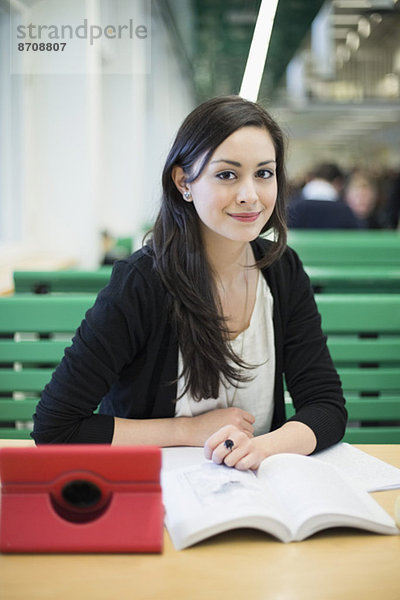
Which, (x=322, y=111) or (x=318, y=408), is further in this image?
(x=322, y=111)

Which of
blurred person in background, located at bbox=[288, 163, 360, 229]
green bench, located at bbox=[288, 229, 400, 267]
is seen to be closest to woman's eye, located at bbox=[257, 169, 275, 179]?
green bench, located at bbox=[288, 229, 400, 267]

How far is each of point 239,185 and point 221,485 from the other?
0.58 metres

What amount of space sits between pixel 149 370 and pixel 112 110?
473 cm

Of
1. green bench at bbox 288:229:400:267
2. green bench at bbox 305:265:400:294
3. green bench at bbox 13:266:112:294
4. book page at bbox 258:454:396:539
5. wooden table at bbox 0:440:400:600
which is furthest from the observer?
green bench at bbox 288:229:400:267

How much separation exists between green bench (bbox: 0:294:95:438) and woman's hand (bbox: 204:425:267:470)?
813mm

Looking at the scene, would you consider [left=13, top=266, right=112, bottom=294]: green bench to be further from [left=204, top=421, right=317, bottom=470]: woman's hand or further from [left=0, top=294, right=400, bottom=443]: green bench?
[left=204, top=421, right=317, bottom=470]: woman's hand

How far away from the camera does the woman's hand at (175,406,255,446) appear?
1227 mm

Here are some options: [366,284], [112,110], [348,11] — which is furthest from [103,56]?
[348,11]

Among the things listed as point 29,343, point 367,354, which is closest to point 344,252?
point 367,354

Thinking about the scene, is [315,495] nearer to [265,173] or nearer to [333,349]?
[265,173]

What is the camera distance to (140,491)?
795mm

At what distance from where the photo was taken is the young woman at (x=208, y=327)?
1.24 meters

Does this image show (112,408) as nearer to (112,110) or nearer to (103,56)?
(103,56)

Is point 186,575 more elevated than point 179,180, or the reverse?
point 179,180
